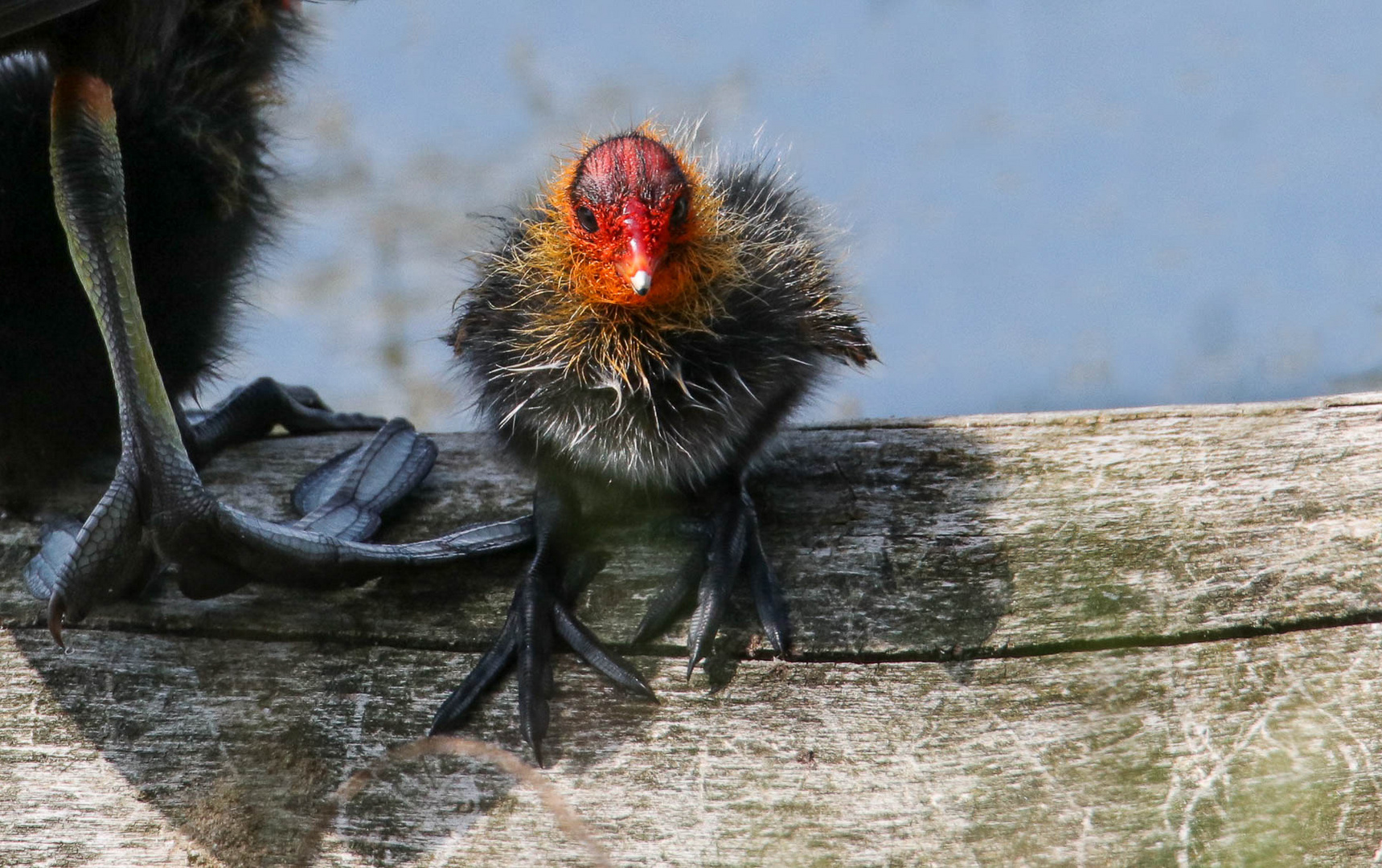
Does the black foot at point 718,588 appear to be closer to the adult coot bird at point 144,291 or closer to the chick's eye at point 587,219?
the adult coot bird at point 144,291

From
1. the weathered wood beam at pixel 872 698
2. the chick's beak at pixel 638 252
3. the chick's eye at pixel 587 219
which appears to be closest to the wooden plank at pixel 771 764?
the weathered wood beam at pixel 872 698

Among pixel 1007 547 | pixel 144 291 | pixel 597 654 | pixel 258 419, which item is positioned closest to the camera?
pixel 597 654

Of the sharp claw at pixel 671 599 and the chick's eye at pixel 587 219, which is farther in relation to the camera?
the chick's eye at pixel 587 219

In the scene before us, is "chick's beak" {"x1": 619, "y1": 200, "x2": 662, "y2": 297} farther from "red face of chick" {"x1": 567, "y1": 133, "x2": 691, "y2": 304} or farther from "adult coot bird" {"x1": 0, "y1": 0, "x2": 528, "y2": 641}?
"adult coot bird" {"x1": 0, "y1": 0, "x2": 528, "y2": 641}

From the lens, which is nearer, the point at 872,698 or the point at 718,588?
the point at 872,698

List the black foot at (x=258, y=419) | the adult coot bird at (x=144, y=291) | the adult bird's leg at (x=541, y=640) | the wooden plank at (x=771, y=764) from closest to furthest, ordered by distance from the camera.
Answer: the wooden plank at (x=771, y=764) < the adult bird's leg at (x=541, y=640) < the adult coot bird at (x=144, y=291) < the black foot at (x=258, y=419)

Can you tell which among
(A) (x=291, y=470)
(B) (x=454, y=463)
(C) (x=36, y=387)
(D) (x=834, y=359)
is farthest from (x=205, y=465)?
(D) (x=834, y=359)

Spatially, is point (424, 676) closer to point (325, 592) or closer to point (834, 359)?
point (325, 592)

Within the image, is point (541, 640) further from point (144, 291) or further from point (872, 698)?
point (144, 291)

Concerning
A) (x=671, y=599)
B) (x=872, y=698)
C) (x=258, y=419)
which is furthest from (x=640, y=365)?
(x=258, y=419)
